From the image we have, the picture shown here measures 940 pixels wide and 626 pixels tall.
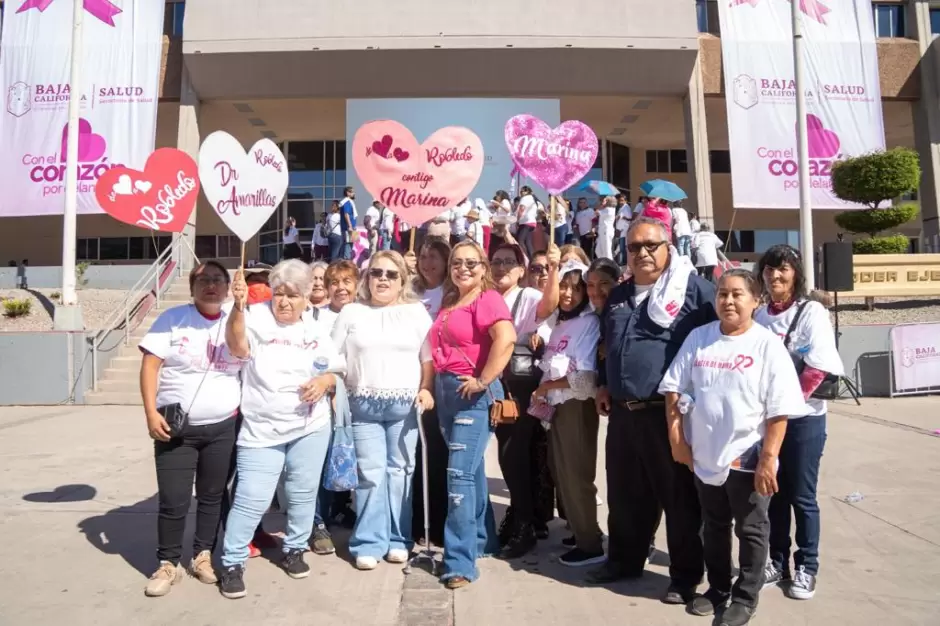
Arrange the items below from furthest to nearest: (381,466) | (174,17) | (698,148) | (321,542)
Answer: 1. (174,17)
2. (698,148)
3. (321,542)
4. (381,466)

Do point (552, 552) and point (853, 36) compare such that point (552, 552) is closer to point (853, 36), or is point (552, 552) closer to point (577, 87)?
point (577, 87)

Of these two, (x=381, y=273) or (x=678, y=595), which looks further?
(x=381, y=273)

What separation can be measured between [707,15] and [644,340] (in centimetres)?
1948

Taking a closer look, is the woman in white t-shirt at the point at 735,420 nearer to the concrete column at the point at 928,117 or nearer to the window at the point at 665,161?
the concrete column at the point at 928,117

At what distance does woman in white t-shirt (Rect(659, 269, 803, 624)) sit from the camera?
3.29 meters

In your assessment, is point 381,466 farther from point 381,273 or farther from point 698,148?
Result: point 698,148

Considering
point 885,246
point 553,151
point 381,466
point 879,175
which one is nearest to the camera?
point 381,466

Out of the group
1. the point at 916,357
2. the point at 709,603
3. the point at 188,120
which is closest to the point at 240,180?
the point at 709,603

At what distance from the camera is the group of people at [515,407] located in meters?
3.39

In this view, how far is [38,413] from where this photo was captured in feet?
34.2

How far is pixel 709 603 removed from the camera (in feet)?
11.6

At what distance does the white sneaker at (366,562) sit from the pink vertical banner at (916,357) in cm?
1009

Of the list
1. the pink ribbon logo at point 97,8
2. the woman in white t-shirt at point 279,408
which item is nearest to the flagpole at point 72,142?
the pink ribbon logo at point 97,8

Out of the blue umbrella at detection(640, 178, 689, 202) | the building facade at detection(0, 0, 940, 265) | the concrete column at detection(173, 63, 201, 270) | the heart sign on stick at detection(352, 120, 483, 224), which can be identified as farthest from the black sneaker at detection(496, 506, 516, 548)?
the concrete column at detection(173, 63, 201, 270)
